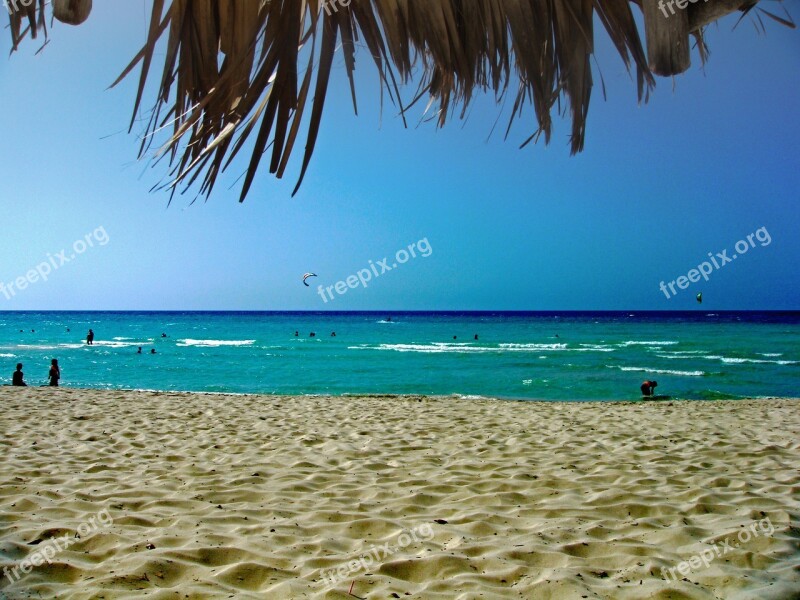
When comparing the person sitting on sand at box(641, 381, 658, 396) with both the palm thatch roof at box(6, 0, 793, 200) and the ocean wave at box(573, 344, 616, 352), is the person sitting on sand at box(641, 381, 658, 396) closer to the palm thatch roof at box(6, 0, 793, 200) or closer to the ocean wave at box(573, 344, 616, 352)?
the palm thatch roof at box(6, 0, 793, 200)

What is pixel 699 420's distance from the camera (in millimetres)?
7891

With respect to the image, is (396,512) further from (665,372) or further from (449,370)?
(665,372)

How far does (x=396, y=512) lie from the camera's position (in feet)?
11.1

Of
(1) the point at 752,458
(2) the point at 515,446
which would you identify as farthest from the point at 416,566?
(1) the point at 752,458

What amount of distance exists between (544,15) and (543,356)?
24.3 meters

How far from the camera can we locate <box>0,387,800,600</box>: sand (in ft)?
7.86

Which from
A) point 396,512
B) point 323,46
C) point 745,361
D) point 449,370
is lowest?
point 449,370

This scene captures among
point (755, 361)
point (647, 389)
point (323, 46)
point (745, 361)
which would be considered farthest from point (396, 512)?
point (755, 361)

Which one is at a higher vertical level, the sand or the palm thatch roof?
the palm thatch roof

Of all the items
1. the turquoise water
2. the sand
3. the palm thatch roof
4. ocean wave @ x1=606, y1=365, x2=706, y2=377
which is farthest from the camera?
ocean wave @ x1=606, y1=365, x2=706, y2=377

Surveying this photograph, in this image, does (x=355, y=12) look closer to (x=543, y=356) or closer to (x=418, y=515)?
(x=418, y=515)

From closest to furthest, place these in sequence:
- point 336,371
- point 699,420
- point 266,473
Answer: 1. point 266,473
2. point 699,420
3. point 336,371

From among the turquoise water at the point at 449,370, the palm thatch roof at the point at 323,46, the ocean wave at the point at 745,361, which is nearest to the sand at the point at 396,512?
the palm thatch roof at the point at 323,46

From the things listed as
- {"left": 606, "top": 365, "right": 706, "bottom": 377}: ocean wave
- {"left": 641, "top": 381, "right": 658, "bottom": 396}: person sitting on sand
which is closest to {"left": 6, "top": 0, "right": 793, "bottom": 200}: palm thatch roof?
{"left": 641, "top": 381, "right": 658, "bottom": 396}: person sitting on sand
